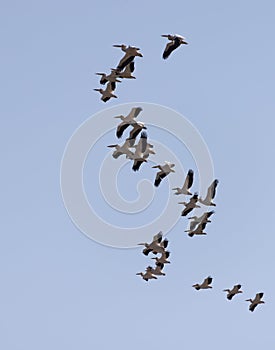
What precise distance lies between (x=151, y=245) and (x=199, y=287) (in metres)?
5.63

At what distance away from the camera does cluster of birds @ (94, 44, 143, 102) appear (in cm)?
5053

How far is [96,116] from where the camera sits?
69500mm

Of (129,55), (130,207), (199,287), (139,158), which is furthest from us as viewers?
(130,207)

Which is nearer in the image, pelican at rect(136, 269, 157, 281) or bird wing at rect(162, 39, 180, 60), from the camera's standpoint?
bird wing at rect(162, 39, 180, 60)

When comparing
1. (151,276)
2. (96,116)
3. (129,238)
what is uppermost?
(96,116)

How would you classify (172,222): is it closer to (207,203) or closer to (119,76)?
(207,203)

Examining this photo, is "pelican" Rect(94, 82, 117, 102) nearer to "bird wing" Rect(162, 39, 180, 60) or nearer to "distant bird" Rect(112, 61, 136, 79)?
"distant bird" Rect(112, 61, 136, 79)

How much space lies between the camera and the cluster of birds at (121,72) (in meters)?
50.5

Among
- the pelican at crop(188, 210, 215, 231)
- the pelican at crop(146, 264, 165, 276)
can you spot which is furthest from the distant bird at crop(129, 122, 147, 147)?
the pelican at crop(146, 264, 165, 276)

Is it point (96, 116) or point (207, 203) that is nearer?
point (207, 203)

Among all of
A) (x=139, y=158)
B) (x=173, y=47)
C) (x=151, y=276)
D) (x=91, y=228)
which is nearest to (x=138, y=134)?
(x=139, y=158)

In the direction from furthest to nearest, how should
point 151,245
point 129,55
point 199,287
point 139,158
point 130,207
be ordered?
point 130,207
point 199,287
point 151,245
point 139,158
point 129,55

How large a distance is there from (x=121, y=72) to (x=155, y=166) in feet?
21.1

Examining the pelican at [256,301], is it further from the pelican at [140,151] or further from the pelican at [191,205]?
the pelican at [140,151]
